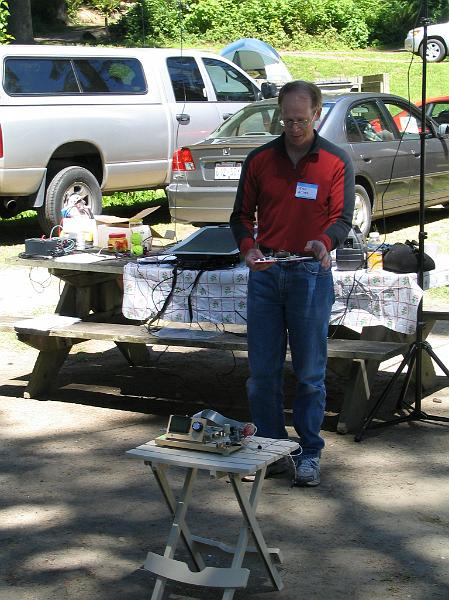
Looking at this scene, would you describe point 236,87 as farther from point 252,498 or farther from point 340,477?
point 252,498

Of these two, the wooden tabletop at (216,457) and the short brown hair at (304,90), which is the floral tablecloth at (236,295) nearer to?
the short brown hair at (304,90)

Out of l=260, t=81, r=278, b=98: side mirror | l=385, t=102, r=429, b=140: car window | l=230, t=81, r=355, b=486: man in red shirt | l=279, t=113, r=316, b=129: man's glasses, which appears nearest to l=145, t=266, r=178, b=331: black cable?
l=230, t=81, r=355, b=486: man in red shirt

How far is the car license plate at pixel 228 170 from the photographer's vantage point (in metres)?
11.5

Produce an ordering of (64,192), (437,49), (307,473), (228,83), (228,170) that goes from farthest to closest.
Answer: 1. (437,49)
2. (228,83)
3. (64,192)
4. (228,170)
5. (307,473)

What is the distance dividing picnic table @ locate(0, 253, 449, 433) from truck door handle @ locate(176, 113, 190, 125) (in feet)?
21.6

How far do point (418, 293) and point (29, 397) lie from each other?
2.62 metres

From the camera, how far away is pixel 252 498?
13.8ft

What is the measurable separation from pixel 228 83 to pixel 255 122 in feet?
9.89

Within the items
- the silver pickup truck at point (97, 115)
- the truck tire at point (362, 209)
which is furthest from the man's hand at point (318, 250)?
the silver pickup truck at point (97, 115)

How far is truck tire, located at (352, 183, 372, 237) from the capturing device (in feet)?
39.3

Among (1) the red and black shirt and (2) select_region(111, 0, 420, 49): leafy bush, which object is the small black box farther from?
(2) select_region(111, 0, 420, 49): leafy bush

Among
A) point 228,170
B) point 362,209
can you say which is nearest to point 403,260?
point 228,170

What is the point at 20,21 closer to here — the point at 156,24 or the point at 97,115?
the point at 156,24

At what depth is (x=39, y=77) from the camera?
1274 centimetres
